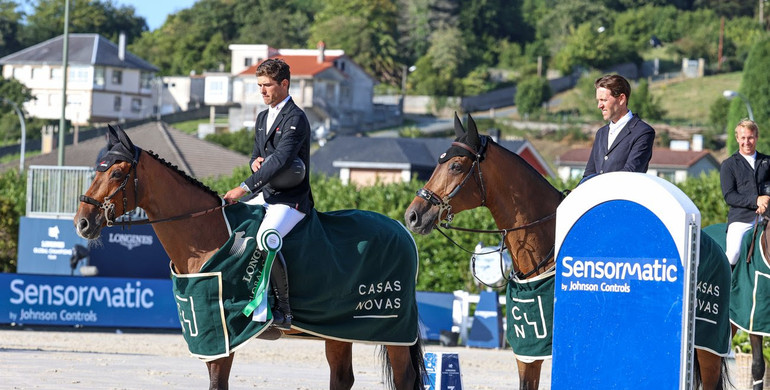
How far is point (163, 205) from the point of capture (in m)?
8.08

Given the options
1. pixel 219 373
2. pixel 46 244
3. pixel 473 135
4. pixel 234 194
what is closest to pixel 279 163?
pixel 234 194

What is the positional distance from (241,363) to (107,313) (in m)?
5.77

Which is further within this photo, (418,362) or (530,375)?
(418,362)

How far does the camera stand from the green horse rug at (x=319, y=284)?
7945mm

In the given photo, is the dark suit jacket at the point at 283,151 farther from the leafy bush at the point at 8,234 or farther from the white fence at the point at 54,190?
the leafy bush at the point at 8,234

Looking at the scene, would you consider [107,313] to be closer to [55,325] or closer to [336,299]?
[55,325]

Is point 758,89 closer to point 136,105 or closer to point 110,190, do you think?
point 136,105

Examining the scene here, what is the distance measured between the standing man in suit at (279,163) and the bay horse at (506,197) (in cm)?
95

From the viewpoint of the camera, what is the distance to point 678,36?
125 metres

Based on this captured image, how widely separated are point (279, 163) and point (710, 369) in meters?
3.76

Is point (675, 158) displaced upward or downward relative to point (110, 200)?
upward

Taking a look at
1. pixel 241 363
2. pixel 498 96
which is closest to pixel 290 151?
pixel 241 363

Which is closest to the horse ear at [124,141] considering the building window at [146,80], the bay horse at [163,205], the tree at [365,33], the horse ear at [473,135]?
the bay horse at [163,205]

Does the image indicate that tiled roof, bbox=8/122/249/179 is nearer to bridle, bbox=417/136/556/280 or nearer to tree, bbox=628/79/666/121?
bridle, bbox=417/136/556/280
